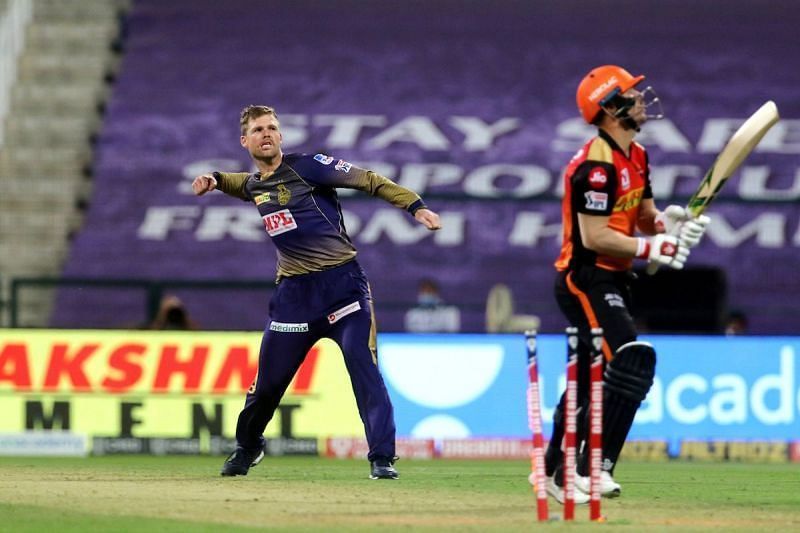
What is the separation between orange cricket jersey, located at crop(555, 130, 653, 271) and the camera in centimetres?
840

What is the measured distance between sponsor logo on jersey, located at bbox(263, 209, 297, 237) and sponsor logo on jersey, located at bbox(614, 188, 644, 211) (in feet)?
6.59

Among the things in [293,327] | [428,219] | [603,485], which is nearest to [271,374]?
[293,327]

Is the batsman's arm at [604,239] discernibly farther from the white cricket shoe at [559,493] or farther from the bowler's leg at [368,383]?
the bowler's leg at [368,383]

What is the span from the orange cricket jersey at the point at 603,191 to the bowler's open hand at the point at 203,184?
2.18 metres

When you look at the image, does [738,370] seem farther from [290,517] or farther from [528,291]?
[290,517]

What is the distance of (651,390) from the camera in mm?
15562

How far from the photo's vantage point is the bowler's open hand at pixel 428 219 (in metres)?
9.19

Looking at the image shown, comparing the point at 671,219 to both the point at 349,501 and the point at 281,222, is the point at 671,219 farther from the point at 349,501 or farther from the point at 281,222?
the point at 281,222

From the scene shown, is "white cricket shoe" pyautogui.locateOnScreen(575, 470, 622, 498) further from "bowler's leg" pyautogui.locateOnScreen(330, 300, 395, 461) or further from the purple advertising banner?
the purple advertising banner

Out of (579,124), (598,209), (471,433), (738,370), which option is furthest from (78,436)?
(579,124)

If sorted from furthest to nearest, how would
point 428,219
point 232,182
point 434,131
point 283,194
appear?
point 434,131 → point 232,182 → point 283,194 → point 428,219

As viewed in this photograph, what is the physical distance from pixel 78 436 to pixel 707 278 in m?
9.69

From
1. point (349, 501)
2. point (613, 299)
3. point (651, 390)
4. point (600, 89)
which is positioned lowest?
point (349, 501)

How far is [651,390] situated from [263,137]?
680cm
